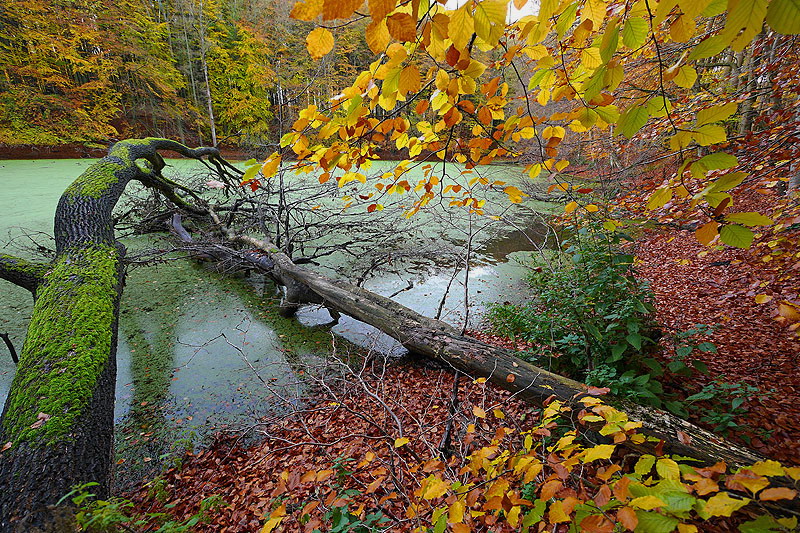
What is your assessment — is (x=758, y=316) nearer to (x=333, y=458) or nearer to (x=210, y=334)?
(x=333, y=458)

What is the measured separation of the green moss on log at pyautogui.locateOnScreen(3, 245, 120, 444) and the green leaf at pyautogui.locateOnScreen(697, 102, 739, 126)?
110 inches

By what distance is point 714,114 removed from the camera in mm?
729

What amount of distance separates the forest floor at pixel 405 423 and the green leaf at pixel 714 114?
52.7 inches

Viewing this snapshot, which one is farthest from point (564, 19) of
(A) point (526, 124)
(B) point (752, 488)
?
(B) point (752, 488)

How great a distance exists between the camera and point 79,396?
1.83m

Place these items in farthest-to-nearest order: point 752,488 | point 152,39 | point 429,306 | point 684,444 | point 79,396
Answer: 1. point 152,39
2. point 429,306
3. point 79,396
4. point 684,444
5. point 752,488

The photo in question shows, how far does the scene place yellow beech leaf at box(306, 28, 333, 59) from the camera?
766 millimetres

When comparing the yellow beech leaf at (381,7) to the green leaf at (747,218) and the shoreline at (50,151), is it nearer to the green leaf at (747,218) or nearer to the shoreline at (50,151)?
the green leaf at (747,218)

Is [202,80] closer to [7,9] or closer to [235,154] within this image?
[235,154]

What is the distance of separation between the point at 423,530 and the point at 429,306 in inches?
140

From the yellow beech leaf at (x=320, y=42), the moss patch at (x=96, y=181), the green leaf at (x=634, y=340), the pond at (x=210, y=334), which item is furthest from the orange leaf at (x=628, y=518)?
the moss patch at (x=96, y=181)

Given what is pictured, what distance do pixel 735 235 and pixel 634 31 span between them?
0.50m

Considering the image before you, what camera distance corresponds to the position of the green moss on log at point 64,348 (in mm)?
1702

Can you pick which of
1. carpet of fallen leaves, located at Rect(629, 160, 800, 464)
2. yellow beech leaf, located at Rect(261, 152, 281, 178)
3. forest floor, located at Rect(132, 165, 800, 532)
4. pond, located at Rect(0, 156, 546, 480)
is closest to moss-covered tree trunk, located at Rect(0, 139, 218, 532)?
forest floor, located at Rect(132, 165, 800, 532)
